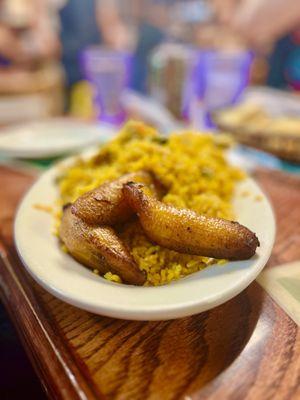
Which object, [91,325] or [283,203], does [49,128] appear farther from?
[91,325]

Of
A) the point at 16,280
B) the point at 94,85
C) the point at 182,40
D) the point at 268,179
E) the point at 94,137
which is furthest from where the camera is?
the point at 182,40

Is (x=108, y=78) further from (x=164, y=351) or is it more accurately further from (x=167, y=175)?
(x=164, y=351)

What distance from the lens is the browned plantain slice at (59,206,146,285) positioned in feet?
2.64

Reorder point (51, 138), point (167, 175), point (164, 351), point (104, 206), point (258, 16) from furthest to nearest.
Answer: point (258, 16) → point (51, 138) → point (167, 175) → point (104, 206) → point (164, 351)

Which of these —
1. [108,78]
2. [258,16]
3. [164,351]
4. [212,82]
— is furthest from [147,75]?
[164,351]

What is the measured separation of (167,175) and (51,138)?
1.37 meters

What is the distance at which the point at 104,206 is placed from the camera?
0.91 metres

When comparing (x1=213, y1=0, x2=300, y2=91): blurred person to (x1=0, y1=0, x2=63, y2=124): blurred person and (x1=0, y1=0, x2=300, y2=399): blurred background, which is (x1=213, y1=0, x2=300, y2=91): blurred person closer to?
(x1=0, y1=0, x2=300, y2=399): blurred background

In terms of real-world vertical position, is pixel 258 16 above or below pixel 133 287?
above

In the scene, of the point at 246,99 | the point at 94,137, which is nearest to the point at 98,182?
the point at 94,137

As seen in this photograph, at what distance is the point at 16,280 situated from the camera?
3.27 feet

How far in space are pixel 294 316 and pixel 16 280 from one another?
0.74 metres

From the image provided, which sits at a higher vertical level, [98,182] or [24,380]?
[98,182]

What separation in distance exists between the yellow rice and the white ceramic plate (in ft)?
0.23
